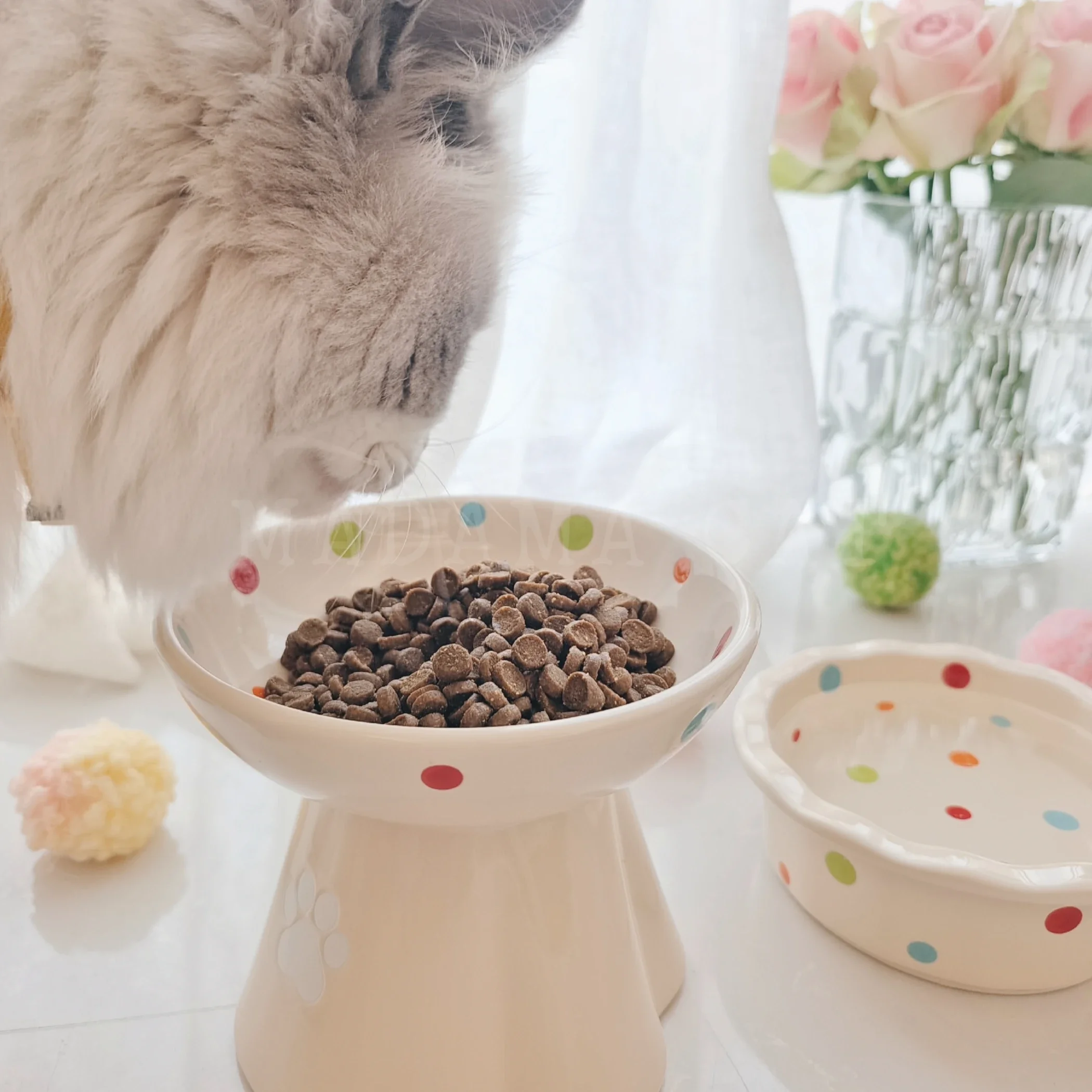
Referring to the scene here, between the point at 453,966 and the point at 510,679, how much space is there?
0.50 feet

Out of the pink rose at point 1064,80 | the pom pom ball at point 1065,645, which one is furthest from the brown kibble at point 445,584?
the pink rose at point 1064,80

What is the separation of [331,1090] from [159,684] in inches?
22.3

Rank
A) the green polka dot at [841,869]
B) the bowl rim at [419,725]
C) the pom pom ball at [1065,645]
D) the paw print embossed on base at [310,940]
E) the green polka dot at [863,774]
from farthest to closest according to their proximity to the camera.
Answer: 1. the pom pom ball at [1065,645]
2. the green polka dot at [863,774]
3. the green polka dot at [841,869]
4. the paw print embossed on base at [310,940]
5. the bowl rim at [419,725]

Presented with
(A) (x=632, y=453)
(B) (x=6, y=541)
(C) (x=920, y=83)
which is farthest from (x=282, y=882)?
(C) (x=920, y=83)

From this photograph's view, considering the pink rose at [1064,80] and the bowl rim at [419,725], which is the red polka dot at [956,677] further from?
the pink rose at [1064,80]

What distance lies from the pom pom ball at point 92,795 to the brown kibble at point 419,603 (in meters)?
0.28

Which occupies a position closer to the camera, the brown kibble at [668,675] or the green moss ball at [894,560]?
the brown kibble at [668,675]

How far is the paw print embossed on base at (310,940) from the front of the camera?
1.69 ft

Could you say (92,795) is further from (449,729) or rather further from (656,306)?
(656,306)

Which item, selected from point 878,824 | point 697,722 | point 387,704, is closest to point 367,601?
point 387,704

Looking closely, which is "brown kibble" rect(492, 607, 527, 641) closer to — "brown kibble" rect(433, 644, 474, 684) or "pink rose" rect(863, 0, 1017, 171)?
"brown kibble" rect(433, 644, 474, 684)

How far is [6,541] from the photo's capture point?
0.54 m

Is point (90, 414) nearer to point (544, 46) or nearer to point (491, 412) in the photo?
point (544, 46)

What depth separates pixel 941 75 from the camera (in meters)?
0.96
